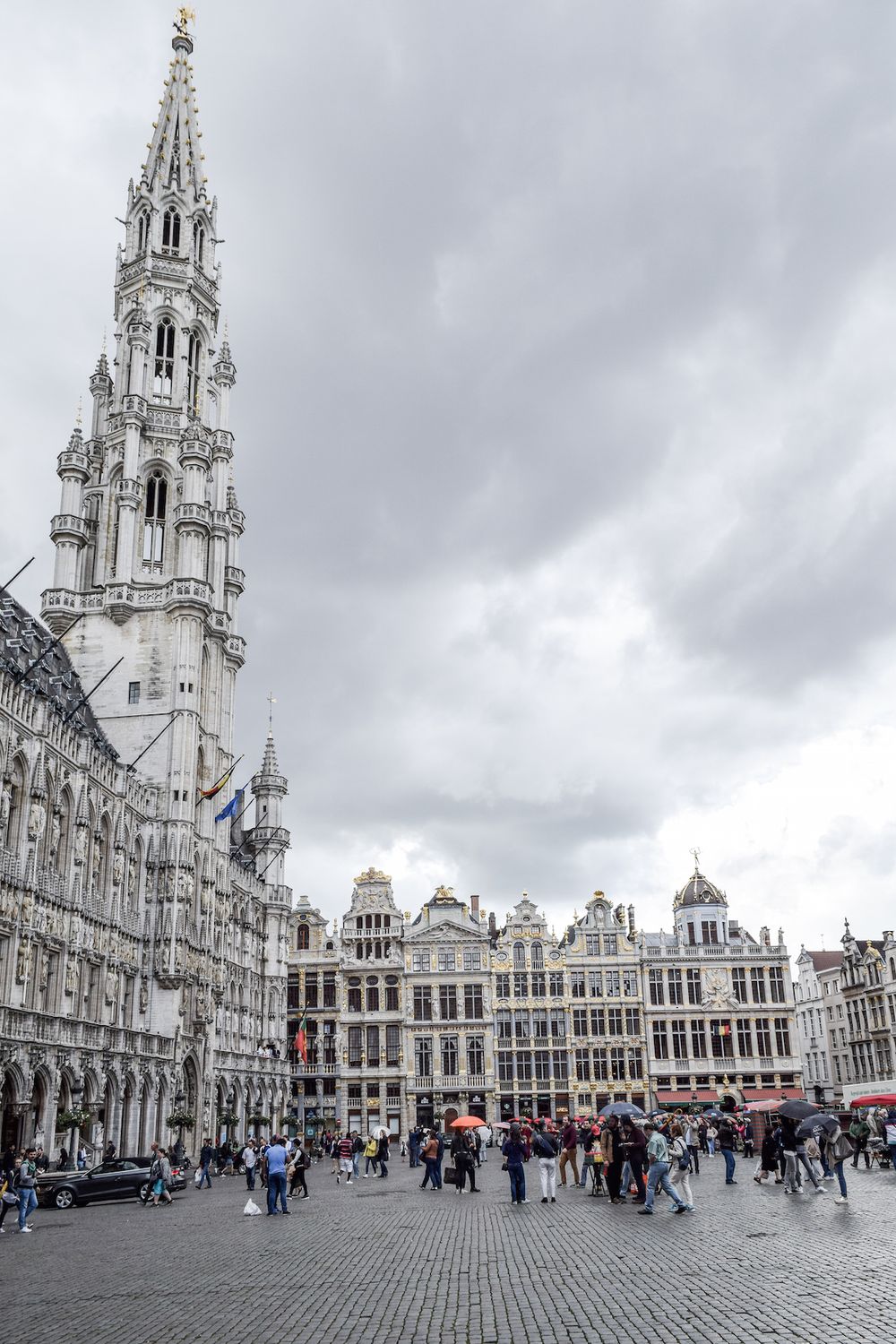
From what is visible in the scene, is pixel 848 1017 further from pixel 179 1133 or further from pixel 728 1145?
pixel 728 1145

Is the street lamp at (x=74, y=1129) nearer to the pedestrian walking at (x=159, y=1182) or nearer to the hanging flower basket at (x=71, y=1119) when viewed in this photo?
the hanging flower basket at (x=71, y=1119)

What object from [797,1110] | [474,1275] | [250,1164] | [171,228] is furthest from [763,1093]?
[171,228]

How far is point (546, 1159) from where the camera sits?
24.4m

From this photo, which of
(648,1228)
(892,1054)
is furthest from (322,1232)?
(892,1054)

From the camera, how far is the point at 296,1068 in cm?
7838

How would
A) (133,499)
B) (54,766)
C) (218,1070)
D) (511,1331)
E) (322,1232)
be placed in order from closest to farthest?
(511,1331)
(322,1232)
(54,766)
(218,1070)
(133,499)

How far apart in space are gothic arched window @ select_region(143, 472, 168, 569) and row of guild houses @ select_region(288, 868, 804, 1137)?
2799cm

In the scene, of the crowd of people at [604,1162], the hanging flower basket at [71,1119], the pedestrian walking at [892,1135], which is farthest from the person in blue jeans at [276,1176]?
the hanging flower basket at [71,1119]

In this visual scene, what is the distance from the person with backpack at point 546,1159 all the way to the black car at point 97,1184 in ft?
39.5

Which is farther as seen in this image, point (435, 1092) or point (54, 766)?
point (435, 1092)

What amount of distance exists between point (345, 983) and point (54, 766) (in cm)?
4055

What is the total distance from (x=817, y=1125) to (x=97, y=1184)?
63.8ft

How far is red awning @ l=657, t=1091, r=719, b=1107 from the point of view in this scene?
7600cm

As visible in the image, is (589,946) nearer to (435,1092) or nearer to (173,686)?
(435,1092)
